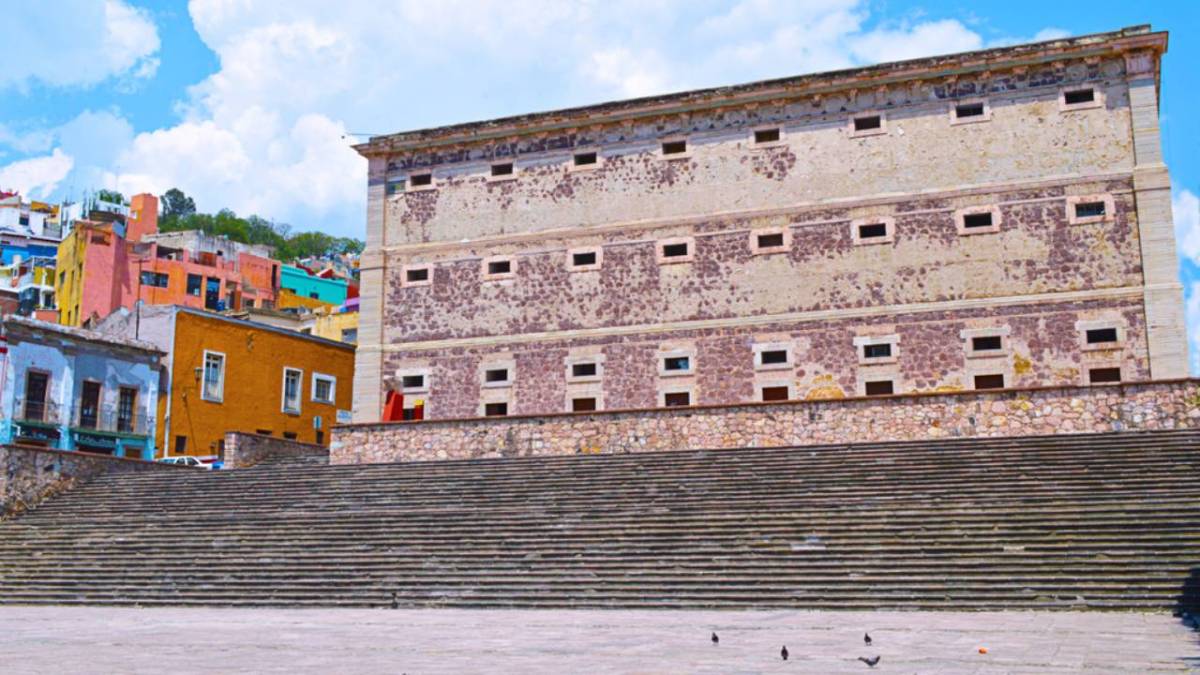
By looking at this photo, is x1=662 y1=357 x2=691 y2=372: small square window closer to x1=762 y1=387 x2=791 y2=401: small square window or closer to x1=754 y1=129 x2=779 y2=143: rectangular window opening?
x1=762 y1=387 x2=791 y2=401: small square window

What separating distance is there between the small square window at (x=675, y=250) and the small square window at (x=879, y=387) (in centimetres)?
522

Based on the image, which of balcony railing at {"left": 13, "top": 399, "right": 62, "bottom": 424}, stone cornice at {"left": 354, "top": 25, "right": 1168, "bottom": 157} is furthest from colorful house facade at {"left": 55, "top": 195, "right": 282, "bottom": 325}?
stone cornice at {"left": 354, "top": 25, "right": 1168, "bottom": 157}

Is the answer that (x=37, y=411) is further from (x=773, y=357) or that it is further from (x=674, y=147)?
(x=773, y=357)

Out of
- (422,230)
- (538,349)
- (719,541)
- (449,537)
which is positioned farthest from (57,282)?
(719,541)

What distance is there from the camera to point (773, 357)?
25.8 metres

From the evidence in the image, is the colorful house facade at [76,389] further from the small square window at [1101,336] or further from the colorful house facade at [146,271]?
the small square window at [1101,336]

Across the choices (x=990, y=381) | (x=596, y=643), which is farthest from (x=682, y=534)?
(x=990, y=381)

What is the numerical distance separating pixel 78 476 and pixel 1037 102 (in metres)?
21.4

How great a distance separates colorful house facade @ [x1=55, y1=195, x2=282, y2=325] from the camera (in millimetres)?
48938

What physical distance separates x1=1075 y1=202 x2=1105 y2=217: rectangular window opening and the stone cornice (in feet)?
10.3

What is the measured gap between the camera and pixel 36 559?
18531mm

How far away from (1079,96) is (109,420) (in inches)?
1050

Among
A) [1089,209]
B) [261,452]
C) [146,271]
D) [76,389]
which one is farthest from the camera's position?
[146,271]

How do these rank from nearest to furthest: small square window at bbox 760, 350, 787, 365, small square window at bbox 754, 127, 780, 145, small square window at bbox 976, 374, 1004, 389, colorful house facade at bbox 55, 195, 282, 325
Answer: small square window at bbox 976, 374, 1004, 389 < small square window at bbox 760, 350, 787, 365 < small square window at bbox 754, 127, 780, 145 < colorful house facade at bbox 55, 195, 282, 325
